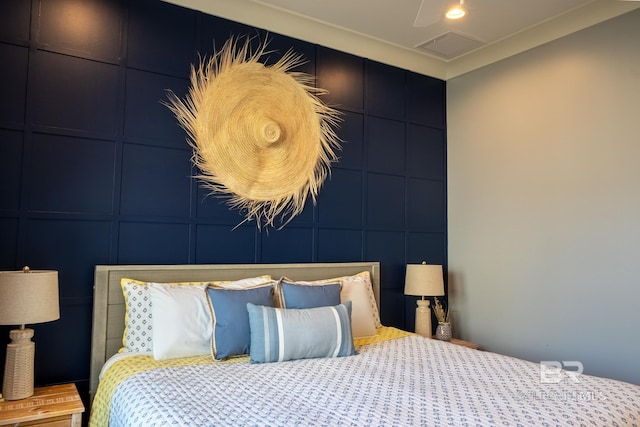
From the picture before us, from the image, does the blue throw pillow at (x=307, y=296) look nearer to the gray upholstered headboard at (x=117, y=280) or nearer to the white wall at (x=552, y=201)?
the gray upholstered headboard at (x=117, y=280)

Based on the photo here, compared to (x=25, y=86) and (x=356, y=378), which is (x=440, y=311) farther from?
(x=25, y=86)

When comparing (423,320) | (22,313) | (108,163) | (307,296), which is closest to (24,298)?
(22,313)

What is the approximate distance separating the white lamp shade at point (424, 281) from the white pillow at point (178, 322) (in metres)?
1.77

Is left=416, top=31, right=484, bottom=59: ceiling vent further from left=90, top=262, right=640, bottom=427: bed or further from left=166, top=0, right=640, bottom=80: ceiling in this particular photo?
left=90, top=262, right=640, bottom=427: bed

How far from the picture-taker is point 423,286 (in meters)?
3.59

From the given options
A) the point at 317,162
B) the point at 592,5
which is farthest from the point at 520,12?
the point at 317,162

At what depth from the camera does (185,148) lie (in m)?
2.92

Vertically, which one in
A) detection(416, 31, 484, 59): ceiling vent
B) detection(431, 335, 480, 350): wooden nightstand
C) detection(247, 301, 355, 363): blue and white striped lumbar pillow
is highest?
detection(416, 31, 484, 59): ceiling vent

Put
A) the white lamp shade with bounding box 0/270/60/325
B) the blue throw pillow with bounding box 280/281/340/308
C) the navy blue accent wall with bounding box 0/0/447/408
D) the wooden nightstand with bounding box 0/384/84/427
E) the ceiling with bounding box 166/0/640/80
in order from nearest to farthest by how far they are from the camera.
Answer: the wooden nightstand with bounding box 0/384/84/427 → the white lamp shade with bounding box 0/270/60/325 → the navy blue accent wall with bounding box 0/0/447/408 → the blue throw pillow with bounding box 280/281/340/308 → the ceiling with bounding box 166/0/640/80

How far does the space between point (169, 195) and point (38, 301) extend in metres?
0.97

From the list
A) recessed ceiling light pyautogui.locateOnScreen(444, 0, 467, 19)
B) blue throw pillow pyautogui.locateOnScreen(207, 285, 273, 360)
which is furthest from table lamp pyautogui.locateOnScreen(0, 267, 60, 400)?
recessed ceiling light pyautogui.locateOnScreen(444, 0, 467, 19)

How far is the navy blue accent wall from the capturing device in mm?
2447

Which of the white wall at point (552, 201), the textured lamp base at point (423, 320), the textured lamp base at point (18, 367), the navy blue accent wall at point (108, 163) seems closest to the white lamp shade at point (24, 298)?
the textured lamp base at point (18, 367)

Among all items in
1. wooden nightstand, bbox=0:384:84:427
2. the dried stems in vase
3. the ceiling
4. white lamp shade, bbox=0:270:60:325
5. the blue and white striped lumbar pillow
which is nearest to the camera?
wooden nightstand, bbox=0:384:84:427
